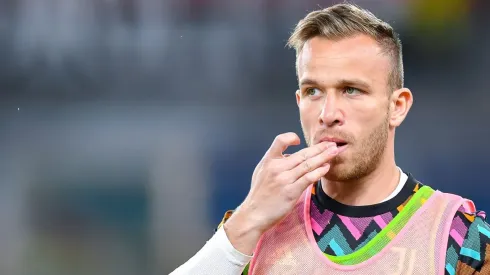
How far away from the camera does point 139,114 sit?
270 cm

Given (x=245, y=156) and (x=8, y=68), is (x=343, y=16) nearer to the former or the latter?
(x=245, y=156)

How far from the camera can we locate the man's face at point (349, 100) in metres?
1.40

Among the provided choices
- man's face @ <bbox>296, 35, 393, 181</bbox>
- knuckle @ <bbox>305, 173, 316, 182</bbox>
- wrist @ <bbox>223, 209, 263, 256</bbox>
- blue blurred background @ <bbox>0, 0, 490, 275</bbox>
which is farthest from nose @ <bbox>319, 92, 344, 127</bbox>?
blue blurred background @ <bbox>0, 0, 490, 275</bbox>

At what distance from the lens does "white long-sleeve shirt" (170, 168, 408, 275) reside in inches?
55.0

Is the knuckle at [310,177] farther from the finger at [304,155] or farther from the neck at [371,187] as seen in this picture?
the neck at [371,187]

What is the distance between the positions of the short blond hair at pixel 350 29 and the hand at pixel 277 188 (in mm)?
221

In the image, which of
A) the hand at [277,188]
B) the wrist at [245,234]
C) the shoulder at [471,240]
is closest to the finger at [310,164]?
the hand at [277,188]

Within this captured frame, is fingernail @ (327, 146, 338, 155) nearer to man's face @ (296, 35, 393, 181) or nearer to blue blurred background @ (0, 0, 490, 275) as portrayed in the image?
man's face @ (296, 35, 393, 181)

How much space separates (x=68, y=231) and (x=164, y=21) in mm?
890

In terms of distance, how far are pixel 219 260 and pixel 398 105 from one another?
1.61ft

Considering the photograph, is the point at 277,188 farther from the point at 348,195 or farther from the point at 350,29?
the point at 350,29

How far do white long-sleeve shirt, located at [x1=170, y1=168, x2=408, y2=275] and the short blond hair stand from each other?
1.43 ft

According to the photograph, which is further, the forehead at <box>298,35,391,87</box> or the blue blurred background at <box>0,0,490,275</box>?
the blue blurred background at <box>0,0,490,275</box>

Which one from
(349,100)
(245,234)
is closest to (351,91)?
(349,100)
